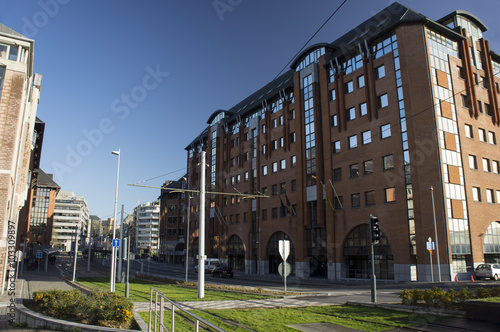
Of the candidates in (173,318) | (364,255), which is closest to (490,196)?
(364,255)

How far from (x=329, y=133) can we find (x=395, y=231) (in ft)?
45.5

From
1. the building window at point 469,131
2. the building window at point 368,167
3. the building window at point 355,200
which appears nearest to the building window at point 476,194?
the building window at point 469,131

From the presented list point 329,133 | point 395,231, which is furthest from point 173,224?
point 395,231

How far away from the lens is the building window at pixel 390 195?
115ft

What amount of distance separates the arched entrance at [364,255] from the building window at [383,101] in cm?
1225

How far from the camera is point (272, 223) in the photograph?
51906 millimetres

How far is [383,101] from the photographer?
3769 centimetres

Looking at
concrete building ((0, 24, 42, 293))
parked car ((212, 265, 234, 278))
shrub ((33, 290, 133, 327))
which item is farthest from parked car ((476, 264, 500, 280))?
concrete building ((0, 24, 42, 293))

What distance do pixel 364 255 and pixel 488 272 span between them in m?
10.9

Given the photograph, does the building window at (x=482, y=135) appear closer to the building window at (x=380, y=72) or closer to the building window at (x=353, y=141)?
the building window at (x=380, y=72)

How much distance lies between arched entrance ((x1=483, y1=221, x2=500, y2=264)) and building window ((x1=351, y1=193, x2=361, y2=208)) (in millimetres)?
12150

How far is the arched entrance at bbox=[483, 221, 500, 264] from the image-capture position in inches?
1417

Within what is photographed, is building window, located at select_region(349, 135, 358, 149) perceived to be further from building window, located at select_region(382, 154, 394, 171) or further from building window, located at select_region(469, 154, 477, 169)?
building window, located at select_region(469, 154, 477, 169)

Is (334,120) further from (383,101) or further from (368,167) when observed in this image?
(368,167)
